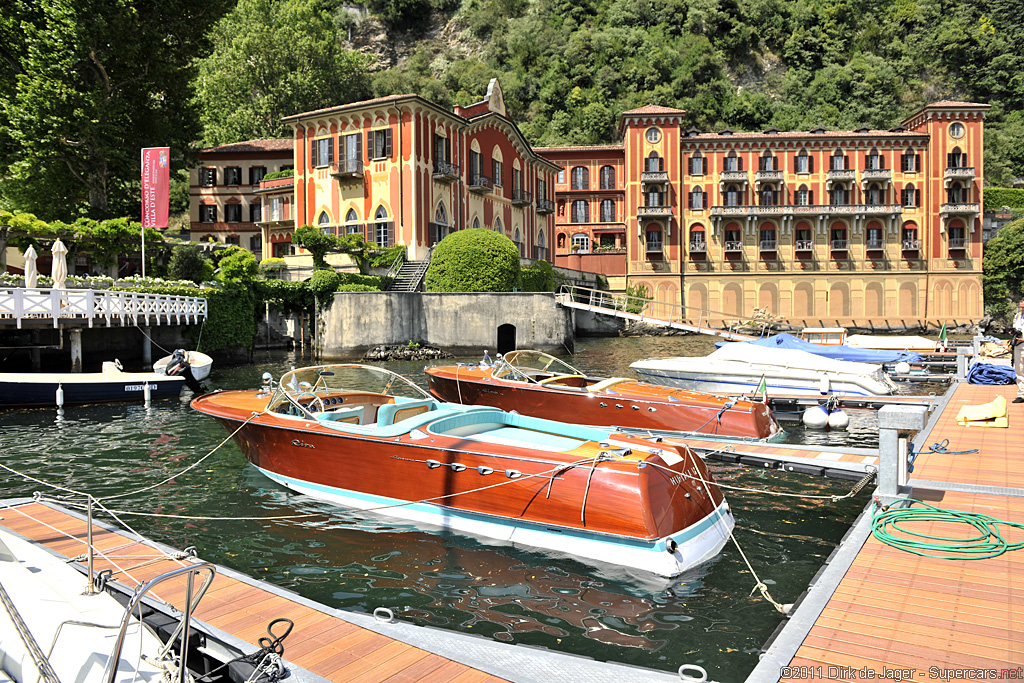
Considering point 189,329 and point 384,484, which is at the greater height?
point 189,329

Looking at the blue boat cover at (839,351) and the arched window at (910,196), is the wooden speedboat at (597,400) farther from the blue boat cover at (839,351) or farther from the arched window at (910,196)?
the arched window at (910,196)

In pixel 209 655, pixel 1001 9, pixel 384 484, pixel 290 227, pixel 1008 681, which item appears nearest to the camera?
pixel 1008 681

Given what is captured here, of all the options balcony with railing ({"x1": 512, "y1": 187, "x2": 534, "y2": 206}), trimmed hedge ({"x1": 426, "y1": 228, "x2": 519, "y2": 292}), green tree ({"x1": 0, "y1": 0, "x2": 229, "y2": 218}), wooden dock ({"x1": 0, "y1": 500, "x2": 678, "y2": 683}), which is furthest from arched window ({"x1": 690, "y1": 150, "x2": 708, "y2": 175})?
wooden dock ({"x1": 0, "y1": 500, "x2": 678, "y2": 683})

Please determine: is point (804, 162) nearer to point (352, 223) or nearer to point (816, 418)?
point (352, 223)

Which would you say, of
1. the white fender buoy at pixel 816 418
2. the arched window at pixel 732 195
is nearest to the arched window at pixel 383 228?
the white fender buoy at pixel 816 418

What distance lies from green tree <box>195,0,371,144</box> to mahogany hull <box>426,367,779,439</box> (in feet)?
184

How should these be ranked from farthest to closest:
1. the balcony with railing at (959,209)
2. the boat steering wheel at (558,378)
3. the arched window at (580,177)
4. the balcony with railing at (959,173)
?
the arched window at (580,177), the balcony with railing at (959,209), the balcony with railing at (959,173), the boat steering wheel at (558,378)

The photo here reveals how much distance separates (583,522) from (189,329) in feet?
91.5

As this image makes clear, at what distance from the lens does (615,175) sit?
224 feet

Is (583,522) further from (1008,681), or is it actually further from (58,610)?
(58,610)

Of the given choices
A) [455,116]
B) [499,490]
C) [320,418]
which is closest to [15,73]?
[455,116]

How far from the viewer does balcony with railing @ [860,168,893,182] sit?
62969 millimetres

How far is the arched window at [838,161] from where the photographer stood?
63.7 meters

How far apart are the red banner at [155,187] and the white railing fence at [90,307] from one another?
550 centimetres
